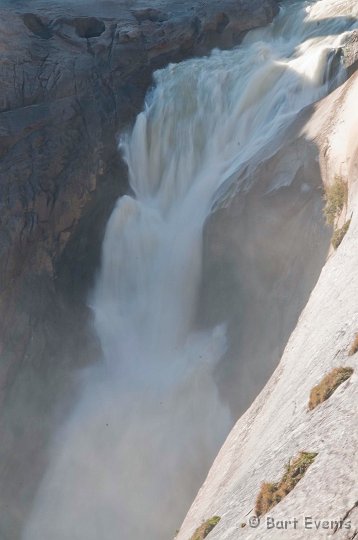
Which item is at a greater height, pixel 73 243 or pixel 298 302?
pixel 73 243

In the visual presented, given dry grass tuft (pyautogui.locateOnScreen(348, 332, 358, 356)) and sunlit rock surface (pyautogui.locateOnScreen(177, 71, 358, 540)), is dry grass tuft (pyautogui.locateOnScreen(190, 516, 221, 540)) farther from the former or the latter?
dry grass tuft (pyautogui.locateOnScreen(348, 332, 358, 356))

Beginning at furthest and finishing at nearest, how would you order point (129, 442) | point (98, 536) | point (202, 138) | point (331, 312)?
1. point (202, 138)
2. point (129, 442)
3. point (98, 536)
4. point (331, 312)

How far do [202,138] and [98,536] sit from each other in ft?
47.2

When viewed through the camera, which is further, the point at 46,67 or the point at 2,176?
the point at 46,67

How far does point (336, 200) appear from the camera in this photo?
1627cm

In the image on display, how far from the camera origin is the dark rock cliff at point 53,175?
21.4 metres

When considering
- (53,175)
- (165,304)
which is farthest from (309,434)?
(53,175)

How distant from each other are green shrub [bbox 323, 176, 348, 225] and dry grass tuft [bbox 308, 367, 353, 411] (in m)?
8.12

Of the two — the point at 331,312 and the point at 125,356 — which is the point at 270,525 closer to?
the point at 331,312

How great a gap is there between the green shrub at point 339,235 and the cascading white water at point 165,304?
5239 millimetres

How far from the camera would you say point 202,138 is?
25.1 m

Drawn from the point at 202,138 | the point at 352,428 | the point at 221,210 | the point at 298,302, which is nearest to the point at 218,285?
the point at 221,210

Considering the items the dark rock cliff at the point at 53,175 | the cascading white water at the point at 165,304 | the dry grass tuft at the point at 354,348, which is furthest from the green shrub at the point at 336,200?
the dark rock cliff at the point at 53,175

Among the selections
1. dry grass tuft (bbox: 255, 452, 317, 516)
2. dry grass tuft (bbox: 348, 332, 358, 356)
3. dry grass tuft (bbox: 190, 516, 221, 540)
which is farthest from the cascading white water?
dry grass tuft (bbox: 255, 452, 317, 516)
